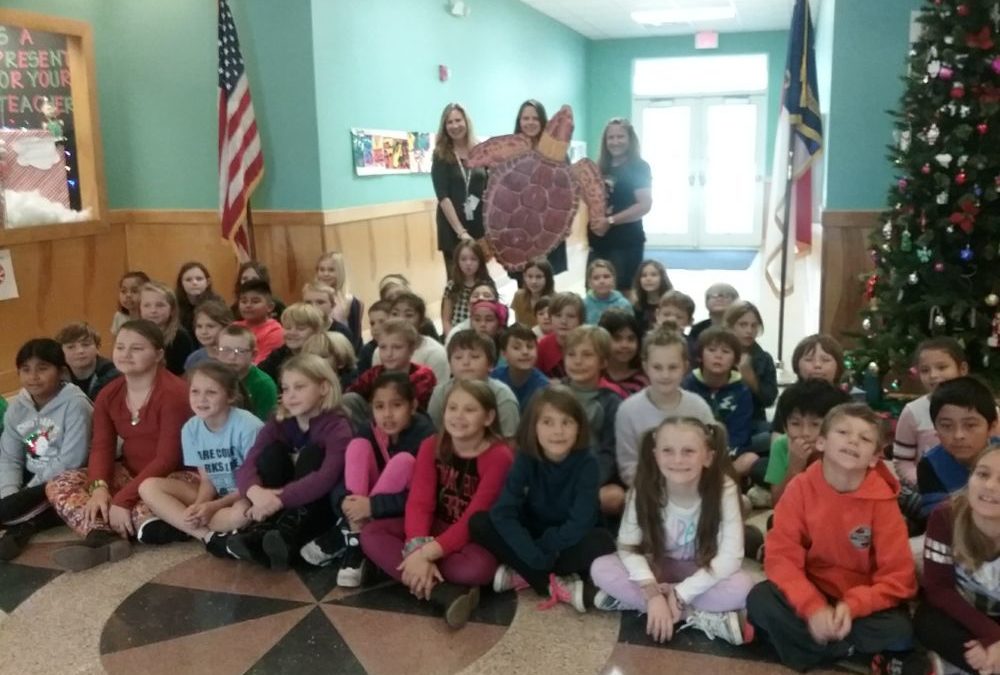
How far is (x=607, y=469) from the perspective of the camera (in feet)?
10.4

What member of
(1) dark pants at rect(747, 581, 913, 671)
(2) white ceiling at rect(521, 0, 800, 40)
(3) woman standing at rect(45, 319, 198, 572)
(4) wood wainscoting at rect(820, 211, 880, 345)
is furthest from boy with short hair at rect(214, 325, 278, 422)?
(2) white ceiling at rect(521, 0, 800, 40)

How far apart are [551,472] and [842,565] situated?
876 millimetres

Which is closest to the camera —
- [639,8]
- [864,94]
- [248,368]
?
[248,368]

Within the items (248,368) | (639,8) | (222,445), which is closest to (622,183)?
(248,368)

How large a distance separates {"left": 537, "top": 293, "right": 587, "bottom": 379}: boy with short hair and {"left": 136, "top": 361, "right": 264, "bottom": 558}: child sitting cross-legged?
137 centimetres

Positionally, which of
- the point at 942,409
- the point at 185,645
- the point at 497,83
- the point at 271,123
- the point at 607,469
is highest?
the point at 497,83

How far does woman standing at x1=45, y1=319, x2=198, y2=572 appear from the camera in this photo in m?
3.23

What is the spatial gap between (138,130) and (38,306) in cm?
157

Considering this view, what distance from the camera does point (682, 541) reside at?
8.34 ft

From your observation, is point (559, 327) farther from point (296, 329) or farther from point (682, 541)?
point (682, 541)

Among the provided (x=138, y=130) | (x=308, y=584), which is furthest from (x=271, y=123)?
(x=308, y=584)

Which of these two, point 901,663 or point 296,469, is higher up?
point 296,469

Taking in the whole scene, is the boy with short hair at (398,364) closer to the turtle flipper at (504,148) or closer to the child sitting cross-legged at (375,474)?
the child sitting cross-legged at (375,474)

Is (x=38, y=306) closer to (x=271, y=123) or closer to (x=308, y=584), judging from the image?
(x=271, y=123)
